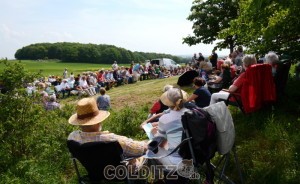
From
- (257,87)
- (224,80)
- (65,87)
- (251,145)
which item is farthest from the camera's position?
(65,87)

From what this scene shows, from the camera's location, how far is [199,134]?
13.2 ft

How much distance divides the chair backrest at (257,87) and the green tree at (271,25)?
39.3 inches

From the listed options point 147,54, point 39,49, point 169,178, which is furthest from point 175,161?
point 147,54

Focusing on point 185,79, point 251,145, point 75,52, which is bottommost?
point 75,52

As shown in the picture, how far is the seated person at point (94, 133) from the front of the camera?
169 inches

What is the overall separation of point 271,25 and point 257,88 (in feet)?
4.87

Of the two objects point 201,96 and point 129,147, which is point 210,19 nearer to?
point 201,96

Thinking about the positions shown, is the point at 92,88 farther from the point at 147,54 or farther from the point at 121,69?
the point at 147,54

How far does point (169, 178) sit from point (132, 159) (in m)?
0.52

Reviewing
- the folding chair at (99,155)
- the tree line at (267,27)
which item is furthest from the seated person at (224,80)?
the folding chair at (99,155)

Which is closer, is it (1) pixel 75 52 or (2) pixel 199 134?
(2) pixel 199 134

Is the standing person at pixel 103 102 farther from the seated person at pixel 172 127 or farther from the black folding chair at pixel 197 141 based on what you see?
the black folding chair at pixel 197 141

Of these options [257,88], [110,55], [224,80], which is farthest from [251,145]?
[110,55]

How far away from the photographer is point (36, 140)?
20.1 ft
